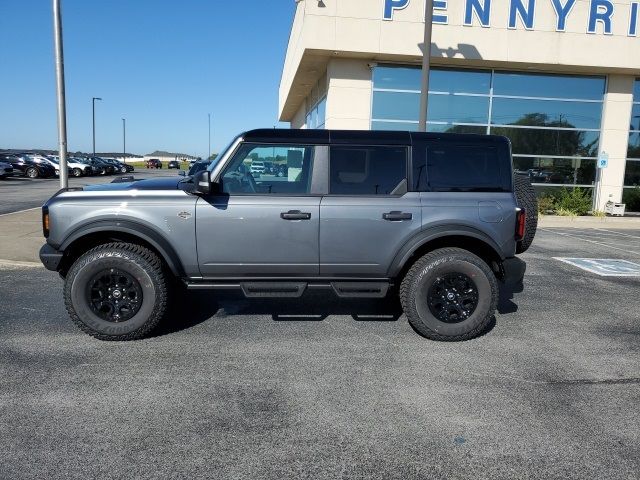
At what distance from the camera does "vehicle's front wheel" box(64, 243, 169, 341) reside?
4.76 metres

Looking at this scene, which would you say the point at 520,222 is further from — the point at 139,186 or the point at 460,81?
the point at 460,81

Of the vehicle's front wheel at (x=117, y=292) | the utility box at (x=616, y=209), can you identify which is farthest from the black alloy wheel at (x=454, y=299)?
the utility box at (x=616, y=209)

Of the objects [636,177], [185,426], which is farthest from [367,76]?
[185,426]

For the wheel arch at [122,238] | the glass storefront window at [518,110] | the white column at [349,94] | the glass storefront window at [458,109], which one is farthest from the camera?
the glass storefront window at [458,109]

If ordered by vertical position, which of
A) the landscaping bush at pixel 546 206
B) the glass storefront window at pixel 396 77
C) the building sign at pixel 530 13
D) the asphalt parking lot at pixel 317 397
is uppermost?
A: the building sign at pixel 530 13

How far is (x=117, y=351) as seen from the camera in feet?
15.1

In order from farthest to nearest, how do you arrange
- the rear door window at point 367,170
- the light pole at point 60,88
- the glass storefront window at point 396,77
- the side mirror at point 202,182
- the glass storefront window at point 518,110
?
the glass storefront window at point 518,110, the glass storefront window at point 396,77, the light pole at point 60,88, the rear door window at point 367,170, the side mirror at point 202,182

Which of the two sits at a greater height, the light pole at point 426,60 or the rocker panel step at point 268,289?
the light pole at point 426,60

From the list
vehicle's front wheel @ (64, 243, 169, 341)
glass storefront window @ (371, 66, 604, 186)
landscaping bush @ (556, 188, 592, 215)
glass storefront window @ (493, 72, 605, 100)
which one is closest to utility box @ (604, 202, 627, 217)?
landscaping bush @ (556, 188, 592, 215)

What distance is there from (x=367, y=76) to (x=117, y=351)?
13.5 m

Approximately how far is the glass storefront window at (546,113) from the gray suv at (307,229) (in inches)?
514

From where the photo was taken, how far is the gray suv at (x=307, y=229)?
15.7 ft

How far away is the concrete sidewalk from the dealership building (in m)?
2.81

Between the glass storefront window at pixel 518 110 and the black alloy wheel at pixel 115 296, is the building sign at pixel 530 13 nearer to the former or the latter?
the glass storefront window at pixel 518 110
